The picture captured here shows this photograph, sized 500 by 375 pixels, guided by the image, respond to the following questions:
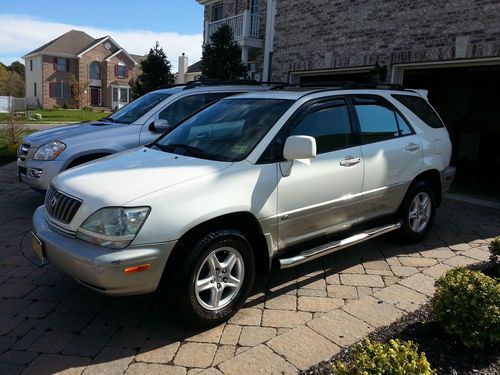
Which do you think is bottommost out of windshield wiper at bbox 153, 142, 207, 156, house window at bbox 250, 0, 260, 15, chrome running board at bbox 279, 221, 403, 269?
chrome running board at bbox 279, 221, 403, 269

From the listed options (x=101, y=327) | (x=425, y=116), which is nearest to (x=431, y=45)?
(x=425, y=116)

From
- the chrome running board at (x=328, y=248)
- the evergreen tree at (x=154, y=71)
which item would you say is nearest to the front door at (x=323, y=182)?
the chrome running board at (x=328, y=248)

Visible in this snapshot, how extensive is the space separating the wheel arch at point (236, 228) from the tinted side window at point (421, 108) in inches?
105

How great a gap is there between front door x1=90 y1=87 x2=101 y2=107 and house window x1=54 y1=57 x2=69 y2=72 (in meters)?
3.67

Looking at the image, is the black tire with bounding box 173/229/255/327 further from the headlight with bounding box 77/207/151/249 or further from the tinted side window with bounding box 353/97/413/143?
the tinted side window with bounding box 353/97/413/143

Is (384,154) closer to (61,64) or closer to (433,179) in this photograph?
(433,179)

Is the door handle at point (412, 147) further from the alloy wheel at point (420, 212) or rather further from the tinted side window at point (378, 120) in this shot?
the alloy wheel at point (420, 212)

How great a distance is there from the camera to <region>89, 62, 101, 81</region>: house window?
53.7 meters

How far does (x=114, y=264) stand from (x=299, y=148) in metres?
1.67

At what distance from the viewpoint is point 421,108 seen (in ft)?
18.0

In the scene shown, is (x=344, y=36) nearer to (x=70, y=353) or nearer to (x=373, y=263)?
(x=373, y=263)

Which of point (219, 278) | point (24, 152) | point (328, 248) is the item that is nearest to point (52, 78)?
point (24, 152)

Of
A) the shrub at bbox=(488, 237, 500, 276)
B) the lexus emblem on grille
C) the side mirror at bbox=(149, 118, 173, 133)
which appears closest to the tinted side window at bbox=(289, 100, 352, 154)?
the shrub at bbox=(488, 237, 500, 276)

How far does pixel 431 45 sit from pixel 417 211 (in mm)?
5297
